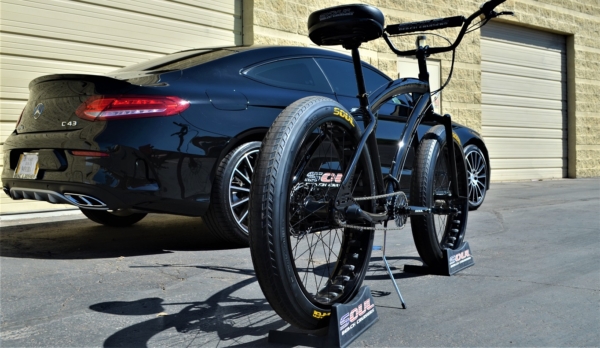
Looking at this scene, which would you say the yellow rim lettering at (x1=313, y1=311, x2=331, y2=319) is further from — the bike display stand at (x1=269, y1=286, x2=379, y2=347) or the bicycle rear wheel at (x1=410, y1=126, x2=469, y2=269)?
the bicycle rear wheel at (x1=410, y1=126, x2=469, y2=269)

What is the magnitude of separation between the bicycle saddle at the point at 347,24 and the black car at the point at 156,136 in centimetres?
106

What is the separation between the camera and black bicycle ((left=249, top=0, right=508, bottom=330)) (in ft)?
7.31

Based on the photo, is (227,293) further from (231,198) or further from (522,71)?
(522,71)

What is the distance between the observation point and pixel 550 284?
3.56 m

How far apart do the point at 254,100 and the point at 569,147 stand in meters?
11.8

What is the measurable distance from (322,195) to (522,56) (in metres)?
11.9

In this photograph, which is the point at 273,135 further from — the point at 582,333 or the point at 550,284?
the point at 550,284

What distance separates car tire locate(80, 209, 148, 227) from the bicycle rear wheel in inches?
110

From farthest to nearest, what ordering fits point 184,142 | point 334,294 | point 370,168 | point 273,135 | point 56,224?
1. point 56,224
2. point 184,142
3. point 370,168
4. point 334,294
5. point 273,135

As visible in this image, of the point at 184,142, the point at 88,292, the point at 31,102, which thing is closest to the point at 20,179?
the point at 31,102

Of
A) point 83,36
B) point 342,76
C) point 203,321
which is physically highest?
point 83,36

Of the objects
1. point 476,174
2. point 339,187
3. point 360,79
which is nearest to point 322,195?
point 339,187

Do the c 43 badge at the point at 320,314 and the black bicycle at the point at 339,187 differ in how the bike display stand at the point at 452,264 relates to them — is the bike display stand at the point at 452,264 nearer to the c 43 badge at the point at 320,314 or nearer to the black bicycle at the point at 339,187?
the black bicycle at the point at 339,187

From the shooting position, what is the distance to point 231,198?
4508mm
